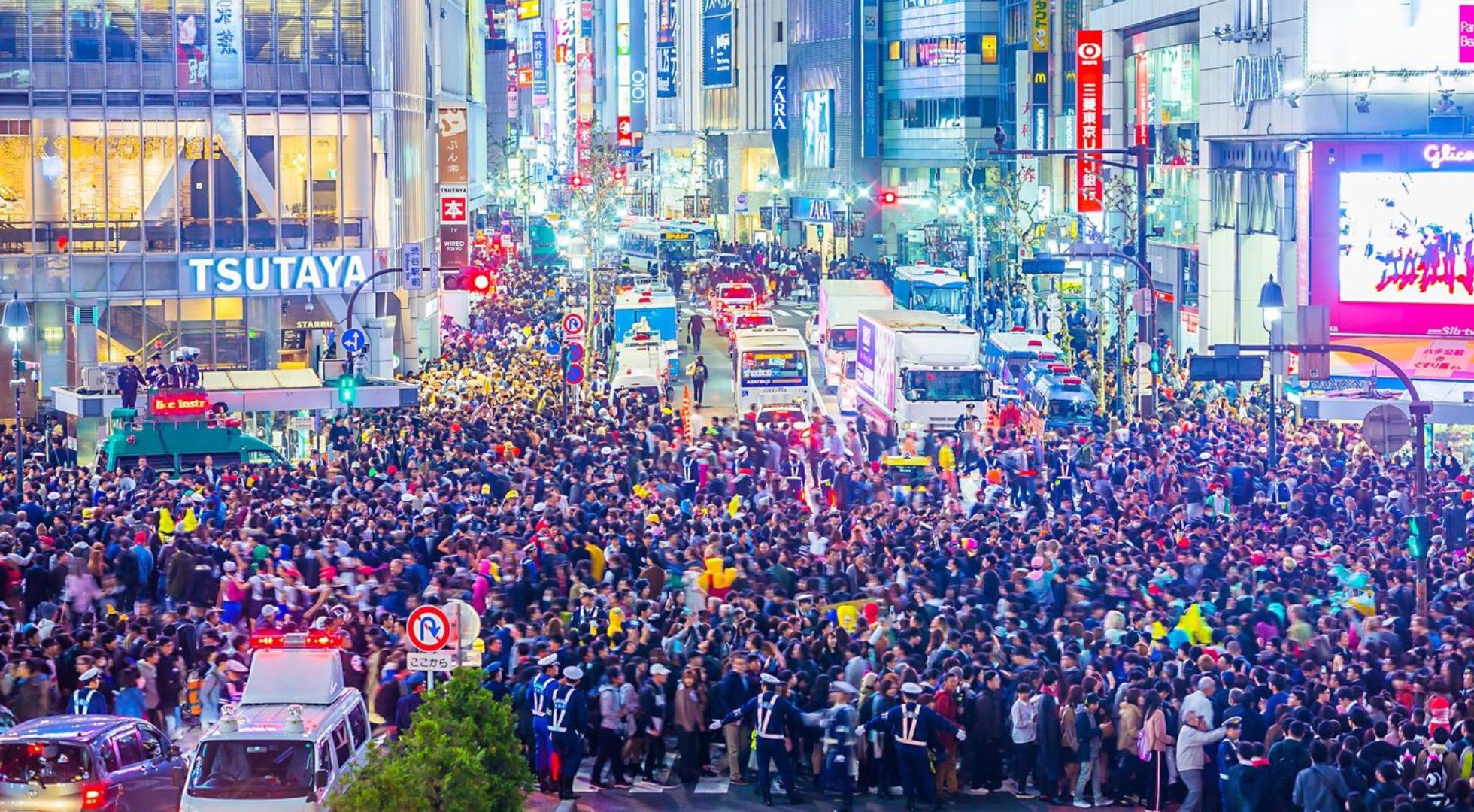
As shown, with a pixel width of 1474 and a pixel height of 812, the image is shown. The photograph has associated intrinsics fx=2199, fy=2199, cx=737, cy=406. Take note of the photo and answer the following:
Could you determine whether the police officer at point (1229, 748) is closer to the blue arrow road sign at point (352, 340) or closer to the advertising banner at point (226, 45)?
the blue arrow road sign at point (352, 340)

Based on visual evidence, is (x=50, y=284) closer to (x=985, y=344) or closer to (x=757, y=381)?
(x=757, y=381)

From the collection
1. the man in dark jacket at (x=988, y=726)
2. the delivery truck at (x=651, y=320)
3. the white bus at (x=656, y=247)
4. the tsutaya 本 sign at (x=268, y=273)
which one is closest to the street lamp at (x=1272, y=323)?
the man in dark jacket at (x=988, y=726)

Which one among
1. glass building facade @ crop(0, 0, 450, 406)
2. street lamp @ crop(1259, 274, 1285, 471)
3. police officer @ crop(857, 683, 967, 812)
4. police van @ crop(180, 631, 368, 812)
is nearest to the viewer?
police van @ crop(180, 631, 368, 812)

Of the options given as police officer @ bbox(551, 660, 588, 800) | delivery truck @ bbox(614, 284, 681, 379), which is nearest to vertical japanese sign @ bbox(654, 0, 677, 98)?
delivery truck @ bbox(614, 284, 681, 379)

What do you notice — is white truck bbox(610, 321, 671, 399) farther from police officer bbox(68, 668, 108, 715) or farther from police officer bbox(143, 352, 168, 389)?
police officer bbox(68, 668, 108, 715)

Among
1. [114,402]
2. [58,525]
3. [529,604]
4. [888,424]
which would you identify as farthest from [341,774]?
[888,424]

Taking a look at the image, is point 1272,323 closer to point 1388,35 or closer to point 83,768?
point 1388,35

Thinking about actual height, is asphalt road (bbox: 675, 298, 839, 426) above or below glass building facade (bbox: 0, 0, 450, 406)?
below
